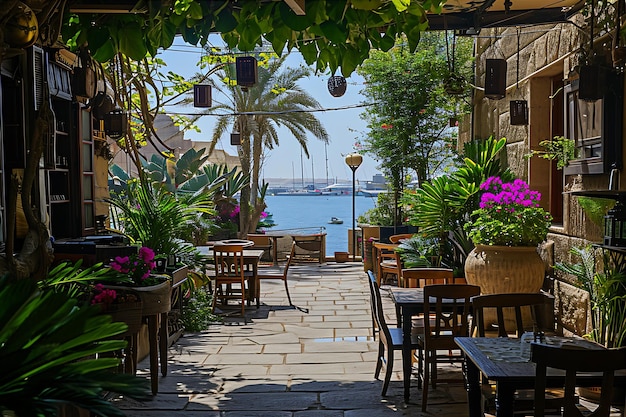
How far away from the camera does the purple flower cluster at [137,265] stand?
14.1 feet

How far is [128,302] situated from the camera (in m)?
3.92

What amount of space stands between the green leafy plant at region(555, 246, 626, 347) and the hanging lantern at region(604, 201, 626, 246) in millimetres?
232

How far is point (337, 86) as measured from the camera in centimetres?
1039

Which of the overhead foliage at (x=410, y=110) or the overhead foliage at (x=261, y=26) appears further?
the overhead foliage at (x=410, y=110)

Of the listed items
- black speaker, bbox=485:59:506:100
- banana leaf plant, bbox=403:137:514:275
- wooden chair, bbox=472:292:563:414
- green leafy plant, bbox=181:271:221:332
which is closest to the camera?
wooden chair, bbox=472:292:563:414

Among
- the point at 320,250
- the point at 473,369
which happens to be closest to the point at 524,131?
the point at 473,369

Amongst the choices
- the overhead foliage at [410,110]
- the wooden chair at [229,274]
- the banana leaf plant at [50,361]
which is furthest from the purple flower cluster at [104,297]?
the overhead foliage at [410,110]

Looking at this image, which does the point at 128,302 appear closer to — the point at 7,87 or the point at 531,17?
the point at 7,87

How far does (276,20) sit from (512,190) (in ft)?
12.3

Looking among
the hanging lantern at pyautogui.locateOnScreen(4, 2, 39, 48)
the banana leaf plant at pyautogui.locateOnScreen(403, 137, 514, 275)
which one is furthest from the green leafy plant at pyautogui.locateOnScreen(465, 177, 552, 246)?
the hanging lantern at pyautogui.locateOnScreen(4, 2, 39, 48)

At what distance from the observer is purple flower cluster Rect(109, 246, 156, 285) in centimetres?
429

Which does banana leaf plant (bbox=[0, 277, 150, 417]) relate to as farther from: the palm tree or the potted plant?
the palm tree

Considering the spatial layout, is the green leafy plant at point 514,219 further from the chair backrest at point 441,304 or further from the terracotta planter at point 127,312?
the terracotta planter at point 127,312

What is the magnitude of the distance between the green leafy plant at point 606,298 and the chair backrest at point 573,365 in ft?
5.84
